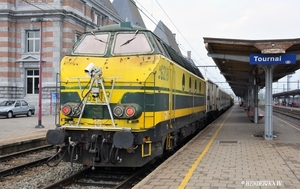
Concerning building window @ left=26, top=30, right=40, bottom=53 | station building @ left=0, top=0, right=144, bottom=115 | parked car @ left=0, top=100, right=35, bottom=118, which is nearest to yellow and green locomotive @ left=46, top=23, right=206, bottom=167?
parked car @ left=0, top=100, right=35, bottom=118

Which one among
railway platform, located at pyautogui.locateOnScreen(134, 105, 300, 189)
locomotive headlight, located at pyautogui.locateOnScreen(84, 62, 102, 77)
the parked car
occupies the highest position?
locomotive headlight, located at pyautogui.locateOnScreen(84, 62, 102, 77)

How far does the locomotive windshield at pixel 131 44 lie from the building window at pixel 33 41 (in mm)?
26438

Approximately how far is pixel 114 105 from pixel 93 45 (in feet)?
6.40

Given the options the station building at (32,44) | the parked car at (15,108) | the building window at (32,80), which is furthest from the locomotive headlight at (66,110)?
the building window at (32,80)

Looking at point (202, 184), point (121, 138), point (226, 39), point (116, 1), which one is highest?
point (116, 1)

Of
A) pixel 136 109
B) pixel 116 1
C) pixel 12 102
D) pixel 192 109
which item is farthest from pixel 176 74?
pixel 116 1

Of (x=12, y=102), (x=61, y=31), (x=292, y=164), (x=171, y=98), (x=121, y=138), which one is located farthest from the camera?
(x=61, y=31)

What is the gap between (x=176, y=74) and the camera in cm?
948

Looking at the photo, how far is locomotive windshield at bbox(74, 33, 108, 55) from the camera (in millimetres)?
8320

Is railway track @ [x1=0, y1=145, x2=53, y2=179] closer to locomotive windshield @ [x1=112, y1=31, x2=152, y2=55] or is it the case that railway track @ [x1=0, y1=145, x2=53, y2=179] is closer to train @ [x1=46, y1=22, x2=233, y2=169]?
train @ [x1=46, y1=22, x2=233, y2=169]

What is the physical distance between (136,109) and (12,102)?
24.4 metres

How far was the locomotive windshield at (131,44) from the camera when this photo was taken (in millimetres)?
8070

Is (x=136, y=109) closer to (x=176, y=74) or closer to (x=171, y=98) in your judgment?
(x=171, y=98)

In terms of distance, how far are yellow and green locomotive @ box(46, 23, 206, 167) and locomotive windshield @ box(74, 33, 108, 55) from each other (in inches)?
2.2
